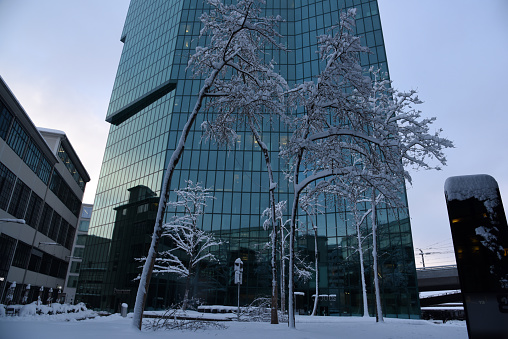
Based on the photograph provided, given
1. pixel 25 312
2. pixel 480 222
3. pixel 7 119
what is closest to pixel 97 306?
pixel 7 119

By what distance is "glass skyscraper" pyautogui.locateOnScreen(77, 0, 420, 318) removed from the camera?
116 ft

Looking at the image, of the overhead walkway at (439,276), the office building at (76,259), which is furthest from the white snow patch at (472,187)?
the office building at (76,259)

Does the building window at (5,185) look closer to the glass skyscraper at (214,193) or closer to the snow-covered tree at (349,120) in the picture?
the glass skyscraper at (214,193)

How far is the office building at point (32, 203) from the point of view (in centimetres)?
3077

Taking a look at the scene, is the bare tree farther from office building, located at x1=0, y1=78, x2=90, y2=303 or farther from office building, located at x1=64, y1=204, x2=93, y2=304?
office building, located at x1=64, y1=204, x2=93, y2=304

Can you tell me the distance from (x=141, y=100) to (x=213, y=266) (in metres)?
29.3

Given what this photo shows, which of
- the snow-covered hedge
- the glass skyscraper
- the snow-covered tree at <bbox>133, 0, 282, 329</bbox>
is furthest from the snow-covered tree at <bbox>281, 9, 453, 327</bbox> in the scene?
the glass skyscraper

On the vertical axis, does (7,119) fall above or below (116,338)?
above

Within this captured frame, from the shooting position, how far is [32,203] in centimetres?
3838

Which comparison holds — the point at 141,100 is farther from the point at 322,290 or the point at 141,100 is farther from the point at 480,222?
the point at 480,222

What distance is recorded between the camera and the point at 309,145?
12156mm

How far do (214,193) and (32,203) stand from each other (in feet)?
71.5

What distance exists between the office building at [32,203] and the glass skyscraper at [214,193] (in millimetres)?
5742

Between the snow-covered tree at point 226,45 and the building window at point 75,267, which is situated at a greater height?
the snow-covered tree at point 226,45
